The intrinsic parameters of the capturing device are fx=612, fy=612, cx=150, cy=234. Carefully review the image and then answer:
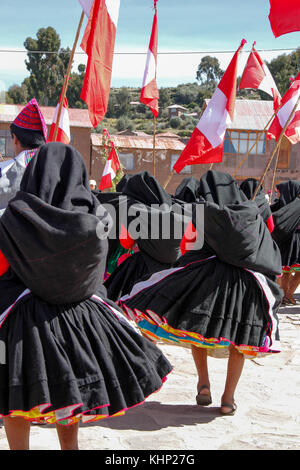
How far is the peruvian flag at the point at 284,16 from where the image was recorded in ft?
20.2

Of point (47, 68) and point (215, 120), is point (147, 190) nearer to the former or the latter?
point (215, 120)

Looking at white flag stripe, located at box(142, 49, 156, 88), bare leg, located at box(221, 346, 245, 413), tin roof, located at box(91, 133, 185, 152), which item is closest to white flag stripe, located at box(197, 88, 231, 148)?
white flag stripe, located at box(142, 49, 156, 88)

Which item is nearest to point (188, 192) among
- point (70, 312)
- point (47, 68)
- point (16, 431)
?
point (70, 312)

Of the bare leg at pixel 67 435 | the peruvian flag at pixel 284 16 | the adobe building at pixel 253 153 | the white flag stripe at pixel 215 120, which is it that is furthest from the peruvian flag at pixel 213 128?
the adobe building at pixel 253 153

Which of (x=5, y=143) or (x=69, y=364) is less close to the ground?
(x=5, y=143)

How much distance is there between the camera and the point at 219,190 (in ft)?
15.7

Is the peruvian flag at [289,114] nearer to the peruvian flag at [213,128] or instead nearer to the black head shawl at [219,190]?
the peruvian flag at [213,128]

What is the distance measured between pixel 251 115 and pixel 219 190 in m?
39.2

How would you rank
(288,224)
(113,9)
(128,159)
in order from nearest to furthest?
(113,9) < (288,224) < (128,159)

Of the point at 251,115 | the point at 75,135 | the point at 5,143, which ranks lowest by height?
the point at 5,143

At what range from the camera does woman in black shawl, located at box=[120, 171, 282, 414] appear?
438 centimetres

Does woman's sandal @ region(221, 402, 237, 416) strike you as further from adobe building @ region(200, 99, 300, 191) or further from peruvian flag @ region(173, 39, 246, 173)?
→ adobe building @ region(200, 99, 300, 191)

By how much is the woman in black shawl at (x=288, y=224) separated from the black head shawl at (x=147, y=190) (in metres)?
4.07
